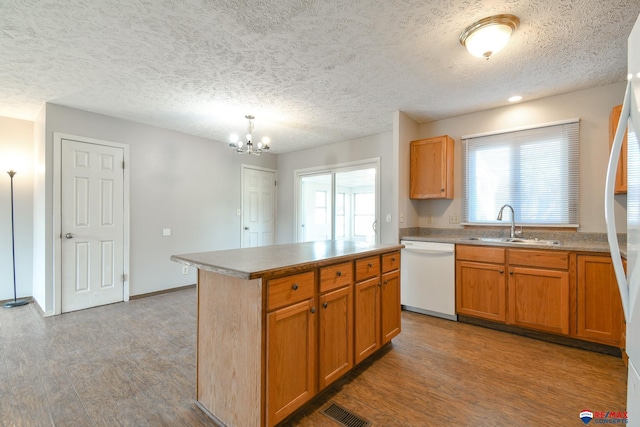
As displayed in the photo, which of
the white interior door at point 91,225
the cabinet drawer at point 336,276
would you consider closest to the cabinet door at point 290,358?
the cabinet drawer at point 336,276

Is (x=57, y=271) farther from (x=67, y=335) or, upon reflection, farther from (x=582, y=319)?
(x=582, y=319)

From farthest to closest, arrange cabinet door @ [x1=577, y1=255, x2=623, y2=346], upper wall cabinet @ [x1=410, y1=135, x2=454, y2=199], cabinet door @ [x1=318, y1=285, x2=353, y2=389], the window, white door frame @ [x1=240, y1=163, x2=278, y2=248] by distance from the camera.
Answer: white door frame @ [x1=240, y1=163, x2=278, y2=248] < upper wall cabinet @ [x1=410, y1=135, x2=454, y2=199] < the window < cabinet door @ [x1=577, y1=255, x2=623, y2=346] < cabinet door @ [x1=318, y1=285, x2=353, y2=389]

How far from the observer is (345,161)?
4.92 metres

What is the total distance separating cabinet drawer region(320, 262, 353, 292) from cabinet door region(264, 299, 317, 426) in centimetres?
16

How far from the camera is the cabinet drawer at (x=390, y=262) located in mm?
2361

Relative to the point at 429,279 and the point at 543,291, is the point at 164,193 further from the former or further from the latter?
the point at 543,291

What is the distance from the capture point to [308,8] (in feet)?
5.71

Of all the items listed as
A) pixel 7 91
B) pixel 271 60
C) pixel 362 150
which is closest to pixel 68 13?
pixel 271 60

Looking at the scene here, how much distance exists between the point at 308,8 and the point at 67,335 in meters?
3.60

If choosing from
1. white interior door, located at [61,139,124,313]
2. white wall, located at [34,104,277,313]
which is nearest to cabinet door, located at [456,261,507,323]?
white wall, located at [34,104,277,313]

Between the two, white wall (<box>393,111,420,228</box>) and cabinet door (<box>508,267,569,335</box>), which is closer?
cabinet door (<box>508,267,569,335</box>)

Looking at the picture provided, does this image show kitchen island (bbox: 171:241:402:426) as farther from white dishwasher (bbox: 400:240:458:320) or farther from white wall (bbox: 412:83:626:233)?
white wall (bbox: 412:83:626:233)

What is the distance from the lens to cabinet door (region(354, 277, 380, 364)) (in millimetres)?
2047

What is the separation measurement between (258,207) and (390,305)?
3.74 metres
